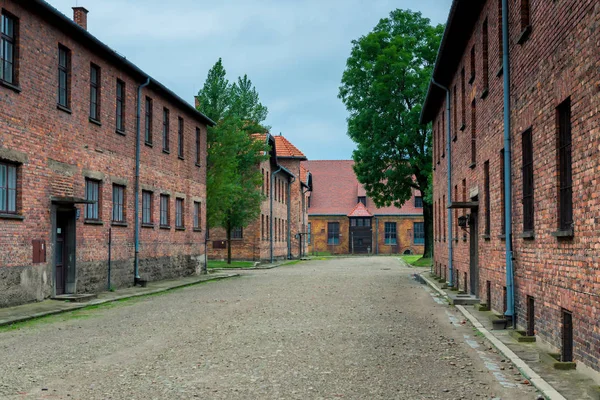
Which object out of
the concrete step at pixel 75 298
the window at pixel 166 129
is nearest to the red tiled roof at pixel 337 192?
the window at pixel 166 129

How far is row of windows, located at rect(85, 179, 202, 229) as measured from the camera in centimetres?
2100

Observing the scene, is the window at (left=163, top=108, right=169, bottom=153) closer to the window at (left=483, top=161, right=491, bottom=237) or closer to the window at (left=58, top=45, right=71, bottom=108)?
the window at (left=58, top=45, right=71, bottom=108)

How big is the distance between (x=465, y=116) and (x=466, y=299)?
5.30 meters

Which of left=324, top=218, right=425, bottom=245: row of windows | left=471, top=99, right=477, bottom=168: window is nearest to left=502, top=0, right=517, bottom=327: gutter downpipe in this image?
left=471, top=99, right=477, bottom=168: window

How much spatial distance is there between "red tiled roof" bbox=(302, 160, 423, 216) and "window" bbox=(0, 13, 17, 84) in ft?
216

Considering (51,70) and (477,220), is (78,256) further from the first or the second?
(477,220)

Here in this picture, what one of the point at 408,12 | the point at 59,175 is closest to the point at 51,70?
the point at 59,175

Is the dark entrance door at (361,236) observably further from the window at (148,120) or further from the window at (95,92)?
the window at (95,92)

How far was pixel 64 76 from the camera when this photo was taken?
63.7 ft

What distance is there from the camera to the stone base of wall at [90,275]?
53.0 feet

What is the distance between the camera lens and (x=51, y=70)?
1831 cm

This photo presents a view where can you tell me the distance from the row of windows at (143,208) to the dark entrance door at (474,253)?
933 cm

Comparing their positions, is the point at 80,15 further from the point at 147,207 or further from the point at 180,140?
the point at 147,207

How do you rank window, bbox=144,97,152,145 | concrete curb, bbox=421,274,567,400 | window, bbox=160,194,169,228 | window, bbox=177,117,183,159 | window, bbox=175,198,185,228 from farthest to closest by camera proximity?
1. window, bbox=177,117,183,159
2. window, bbox=175,198,185,228
3. window, bbox=160,194,169,228
4. window, bbox=144,97,152,145
5. concrete curb, bbox=421,274,567,400
